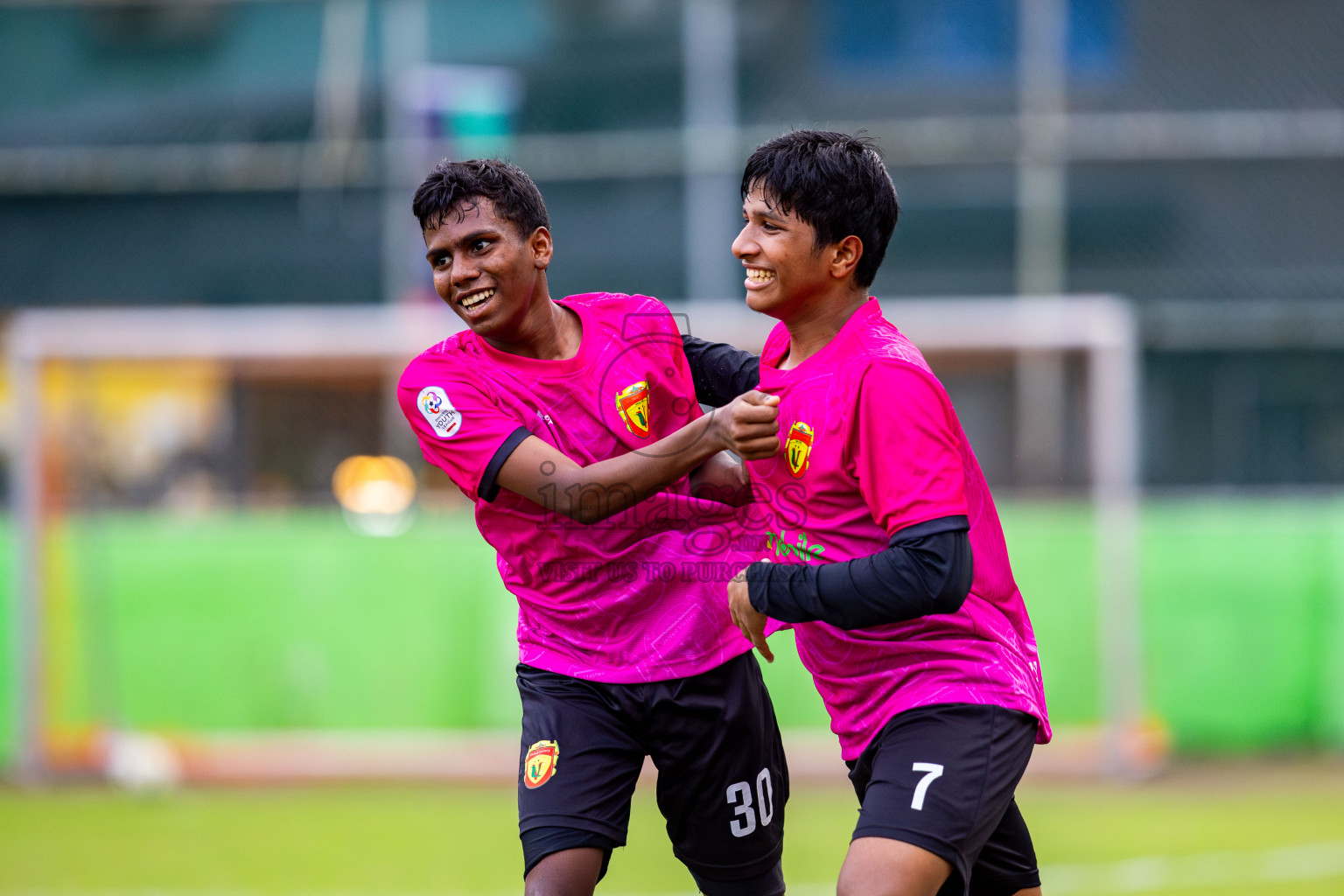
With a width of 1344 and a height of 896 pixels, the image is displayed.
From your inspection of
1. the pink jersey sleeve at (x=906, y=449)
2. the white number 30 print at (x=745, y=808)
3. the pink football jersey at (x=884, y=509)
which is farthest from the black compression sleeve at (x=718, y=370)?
the white number 30 print at (x=745, y=808)

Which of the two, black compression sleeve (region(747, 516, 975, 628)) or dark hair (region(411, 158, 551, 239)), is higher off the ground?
dark hair (region(411, 158, 551, 239))

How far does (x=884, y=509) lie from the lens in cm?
262

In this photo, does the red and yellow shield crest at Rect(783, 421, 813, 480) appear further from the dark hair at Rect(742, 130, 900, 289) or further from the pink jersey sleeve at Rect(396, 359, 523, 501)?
the pink jersey sleeve at Rect(396, 359, 523, 501)

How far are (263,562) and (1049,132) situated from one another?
20.8ft

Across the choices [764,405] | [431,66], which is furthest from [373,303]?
[764,405]

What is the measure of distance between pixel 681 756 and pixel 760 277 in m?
1.14

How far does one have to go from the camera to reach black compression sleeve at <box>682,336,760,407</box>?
3.42 metres

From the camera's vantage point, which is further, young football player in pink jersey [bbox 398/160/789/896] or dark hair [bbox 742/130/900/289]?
young football player in pink jersey [bbox 398/160/789/896]

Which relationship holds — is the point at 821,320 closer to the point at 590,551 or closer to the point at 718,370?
the point at 718,370

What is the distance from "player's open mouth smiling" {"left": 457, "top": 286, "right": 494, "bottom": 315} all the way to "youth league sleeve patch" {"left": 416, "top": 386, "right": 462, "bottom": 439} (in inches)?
8.0

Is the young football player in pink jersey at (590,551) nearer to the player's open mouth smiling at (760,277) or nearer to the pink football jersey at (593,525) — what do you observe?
the pink football jersey at (593,525)

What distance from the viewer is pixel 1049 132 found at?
1059 centimetres

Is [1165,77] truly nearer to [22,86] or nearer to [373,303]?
[373,303]

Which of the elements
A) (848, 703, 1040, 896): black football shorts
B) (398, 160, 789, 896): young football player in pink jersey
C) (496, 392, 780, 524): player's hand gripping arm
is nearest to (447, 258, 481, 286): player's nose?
(398, 160, 789, 896): young football player in pink jersey
